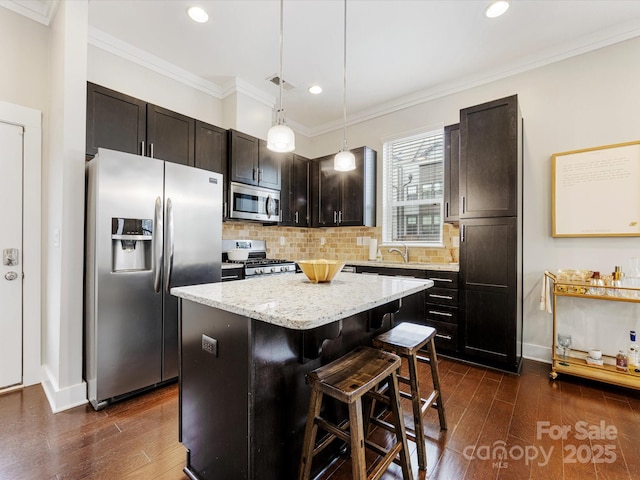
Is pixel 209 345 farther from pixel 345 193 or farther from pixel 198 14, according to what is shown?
pixel 345 193

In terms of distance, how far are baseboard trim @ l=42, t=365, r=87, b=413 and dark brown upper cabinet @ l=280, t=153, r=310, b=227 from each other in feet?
8.74

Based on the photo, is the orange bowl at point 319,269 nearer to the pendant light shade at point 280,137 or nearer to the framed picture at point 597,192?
the pendant light shade at point 280,137

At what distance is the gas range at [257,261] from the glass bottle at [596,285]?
115 inches

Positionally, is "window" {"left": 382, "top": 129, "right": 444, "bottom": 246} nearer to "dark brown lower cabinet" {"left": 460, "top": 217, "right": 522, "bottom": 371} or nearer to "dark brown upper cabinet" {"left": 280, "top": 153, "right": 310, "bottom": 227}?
"dark brown lower cabinet" {"left": 460, "top": 217, "right": 522, "bottom": 371}

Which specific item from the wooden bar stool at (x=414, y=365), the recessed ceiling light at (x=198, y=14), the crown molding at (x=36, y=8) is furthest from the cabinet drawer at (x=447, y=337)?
the crown molding at (x=36, y=8)

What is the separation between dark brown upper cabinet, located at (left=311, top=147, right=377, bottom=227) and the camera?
412 centimetres

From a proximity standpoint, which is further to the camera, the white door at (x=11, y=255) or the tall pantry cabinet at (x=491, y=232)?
the tall pantry cabinet at (x=491, y=232)

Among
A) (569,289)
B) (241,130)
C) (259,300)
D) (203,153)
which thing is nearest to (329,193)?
(241,130)

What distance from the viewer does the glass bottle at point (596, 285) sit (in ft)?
8.30

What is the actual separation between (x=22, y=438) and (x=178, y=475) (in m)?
1.08

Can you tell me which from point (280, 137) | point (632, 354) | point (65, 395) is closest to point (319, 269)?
point (280, 137)

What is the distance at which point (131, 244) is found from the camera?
231 cm

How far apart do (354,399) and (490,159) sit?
267 cm

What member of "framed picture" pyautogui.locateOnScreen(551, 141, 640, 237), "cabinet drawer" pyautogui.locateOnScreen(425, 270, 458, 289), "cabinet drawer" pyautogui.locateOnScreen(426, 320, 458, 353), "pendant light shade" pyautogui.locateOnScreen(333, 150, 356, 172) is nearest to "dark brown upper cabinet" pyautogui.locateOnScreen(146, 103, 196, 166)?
"pendant light shade" pyautogui.locateOnScreen(333, 150, 356, 172)
